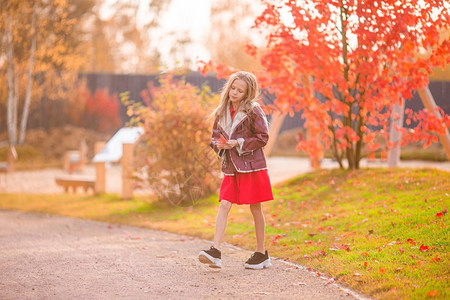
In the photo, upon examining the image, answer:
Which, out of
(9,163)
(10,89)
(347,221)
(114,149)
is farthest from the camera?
(10,89)

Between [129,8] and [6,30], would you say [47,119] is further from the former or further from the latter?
[129,8]

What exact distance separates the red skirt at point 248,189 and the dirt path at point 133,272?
654 millimetres

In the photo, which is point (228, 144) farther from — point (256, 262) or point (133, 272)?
point (133, 272)

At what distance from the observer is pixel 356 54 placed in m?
7.80

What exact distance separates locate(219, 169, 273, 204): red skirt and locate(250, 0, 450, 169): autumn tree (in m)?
3.40

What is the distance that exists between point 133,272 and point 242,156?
142 centimetres

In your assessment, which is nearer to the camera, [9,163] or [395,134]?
[395,134]

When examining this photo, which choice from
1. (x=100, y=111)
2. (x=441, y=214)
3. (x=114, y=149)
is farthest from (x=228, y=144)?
(x=100, y=111)

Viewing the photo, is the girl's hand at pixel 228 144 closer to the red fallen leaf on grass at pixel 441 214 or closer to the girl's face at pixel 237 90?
the girl's face at pixel 237 90

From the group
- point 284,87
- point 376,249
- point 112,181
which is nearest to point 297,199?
point 284,87

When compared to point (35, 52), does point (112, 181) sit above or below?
below

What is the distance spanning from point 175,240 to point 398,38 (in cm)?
393

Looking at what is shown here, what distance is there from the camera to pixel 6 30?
19.5m

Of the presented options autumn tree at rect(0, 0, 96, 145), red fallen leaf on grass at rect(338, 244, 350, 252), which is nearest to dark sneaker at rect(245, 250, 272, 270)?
red fallen leaf on grass at rect(338, 244, 350, 252)
